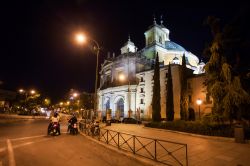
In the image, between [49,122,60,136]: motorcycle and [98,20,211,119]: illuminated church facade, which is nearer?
[49,122,60,136]: motorcycle

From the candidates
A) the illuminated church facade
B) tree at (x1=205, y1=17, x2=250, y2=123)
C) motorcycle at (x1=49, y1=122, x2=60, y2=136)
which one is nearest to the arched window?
the illuminated church facade

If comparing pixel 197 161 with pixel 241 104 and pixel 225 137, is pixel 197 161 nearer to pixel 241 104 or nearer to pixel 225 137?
pixel 225 137

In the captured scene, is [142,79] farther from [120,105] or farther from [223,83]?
[223,83]

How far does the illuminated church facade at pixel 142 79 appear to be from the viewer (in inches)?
1786

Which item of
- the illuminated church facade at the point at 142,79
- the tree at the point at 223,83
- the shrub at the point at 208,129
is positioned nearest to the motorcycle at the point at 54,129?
the shrub at the point at 208,129

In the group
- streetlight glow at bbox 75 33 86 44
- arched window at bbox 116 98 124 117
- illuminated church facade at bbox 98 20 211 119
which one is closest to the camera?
streetlight glow at bbox 75 33 86 44

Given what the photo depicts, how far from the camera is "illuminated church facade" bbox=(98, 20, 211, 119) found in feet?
149

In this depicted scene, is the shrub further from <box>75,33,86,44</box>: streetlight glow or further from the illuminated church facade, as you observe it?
the illuminated church facade

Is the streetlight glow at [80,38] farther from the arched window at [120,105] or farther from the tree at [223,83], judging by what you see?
the arched window at [120,105]

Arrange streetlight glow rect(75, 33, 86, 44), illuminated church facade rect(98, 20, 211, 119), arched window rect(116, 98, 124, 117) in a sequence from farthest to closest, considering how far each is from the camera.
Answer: arched window rect(116, 98, 124, 117) → illuminated church facade rect(98, 20, 211, 119) → streetlight glow rect(75, 33, 86, 44)

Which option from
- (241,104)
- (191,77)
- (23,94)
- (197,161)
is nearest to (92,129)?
(197,161)

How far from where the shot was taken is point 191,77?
44469mm

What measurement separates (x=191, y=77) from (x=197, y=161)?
37.5m

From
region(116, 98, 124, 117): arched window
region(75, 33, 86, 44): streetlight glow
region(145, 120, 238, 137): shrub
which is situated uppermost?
region(75, 33, 86, 44): streetlight glow
